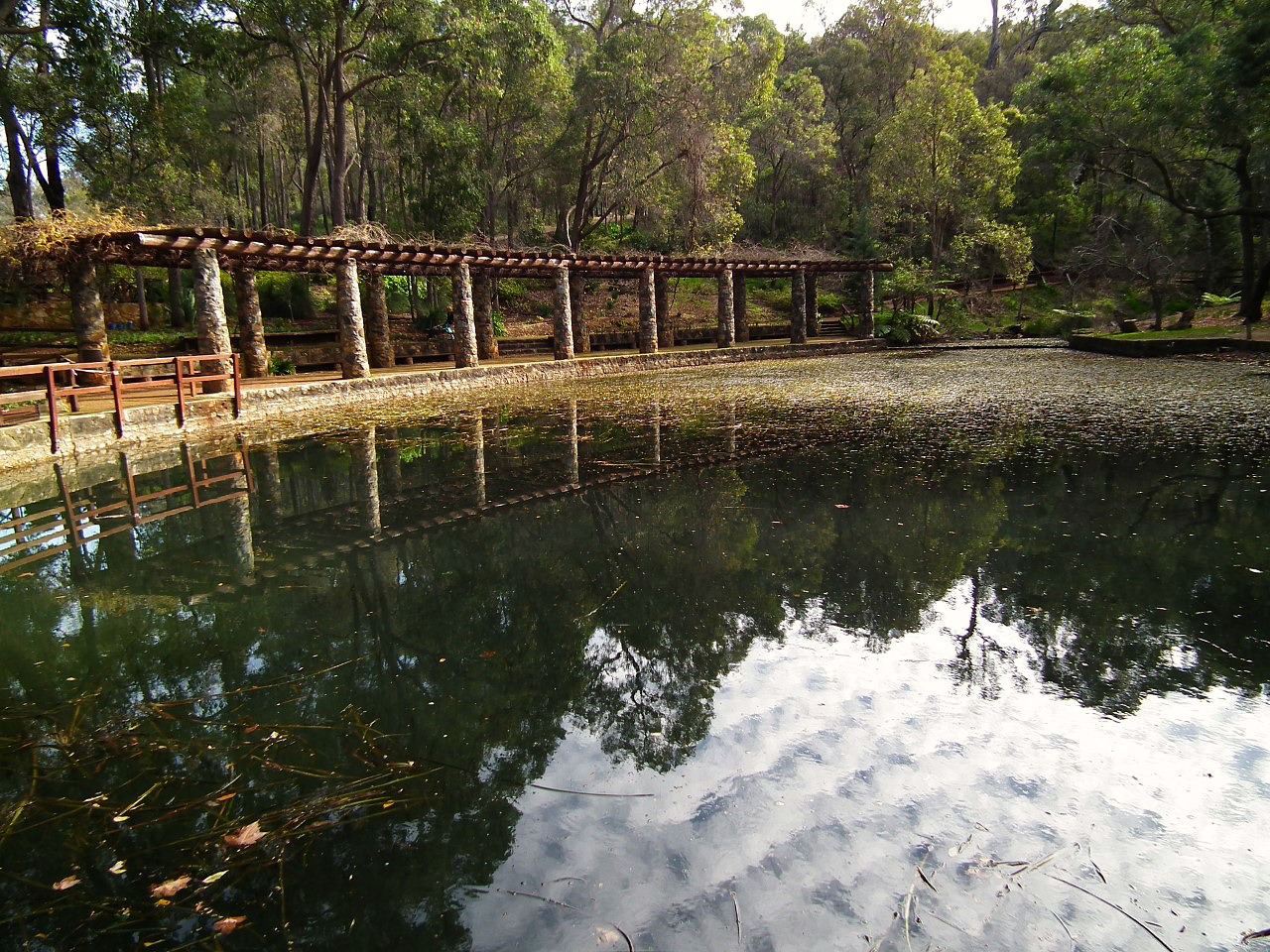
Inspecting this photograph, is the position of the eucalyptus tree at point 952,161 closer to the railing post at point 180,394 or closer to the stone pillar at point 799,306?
the stone pillar at point 799,306

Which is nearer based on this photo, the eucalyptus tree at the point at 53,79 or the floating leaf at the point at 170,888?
the floating leaf at the point at 170,888

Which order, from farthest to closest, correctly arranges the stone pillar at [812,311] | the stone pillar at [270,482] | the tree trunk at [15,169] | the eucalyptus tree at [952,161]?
the stone pillar at [812,311] < the eucalyptus tree at [952,161] < the tree trunk at [15,169] < the stone pillar at [270,482]

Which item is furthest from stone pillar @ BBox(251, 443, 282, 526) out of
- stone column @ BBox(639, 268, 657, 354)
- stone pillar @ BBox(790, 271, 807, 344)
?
stone pillar @ BBox(790, 271, 807, 344)

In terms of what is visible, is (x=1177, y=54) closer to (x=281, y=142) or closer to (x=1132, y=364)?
(x=1132, y=364)

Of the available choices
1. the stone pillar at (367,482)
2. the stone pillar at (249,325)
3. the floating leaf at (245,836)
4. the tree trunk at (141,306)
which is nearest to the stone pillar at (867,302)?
the stone pillar at (249,325)

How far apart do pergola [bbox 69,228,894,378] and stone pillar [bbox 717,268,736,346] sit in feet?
0.12

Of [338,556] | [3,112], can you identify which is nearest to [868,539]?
[338,556]

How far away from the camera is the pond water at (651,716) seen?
2404 mm

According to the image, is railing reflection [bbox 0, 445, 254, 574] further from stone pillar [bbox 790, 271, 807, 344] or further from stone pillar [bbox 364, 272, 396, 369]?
stone pillar [bbox 790, 271, 807, 344]

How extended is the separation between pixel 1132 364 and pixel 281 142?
35488 millimetres

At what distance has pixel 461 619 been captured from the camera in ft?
15.1

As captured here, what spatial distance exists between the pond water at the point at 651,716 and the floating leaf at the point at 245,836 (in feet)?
0.04

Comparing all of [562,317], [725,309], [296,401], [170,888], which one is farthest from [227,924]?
[725,309]

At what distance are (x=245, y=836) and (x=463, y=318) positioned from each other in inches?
735
